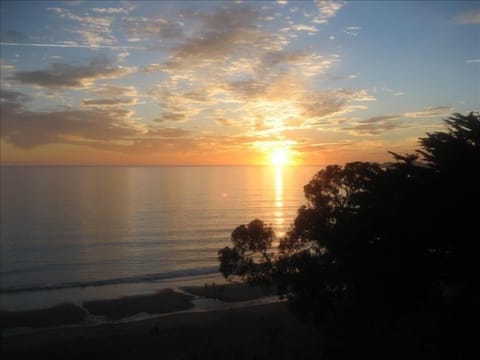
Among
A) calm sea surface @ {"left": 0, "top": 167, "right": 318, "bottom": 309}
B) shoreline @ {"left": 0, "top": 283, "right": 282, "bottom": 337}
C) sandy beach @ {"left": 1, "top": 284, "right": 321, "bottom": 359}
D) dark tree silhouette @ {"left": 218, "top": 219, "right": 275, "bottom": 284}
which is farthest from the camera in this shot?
calm sea surface @ {"left": 0, "top": 167, "right": 318, "bottom": 309}

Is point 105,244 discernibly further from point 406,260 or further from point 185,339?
point 406,260

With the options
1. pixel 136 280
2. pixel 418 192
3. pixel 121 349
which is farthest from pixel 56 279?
pixel 418 192

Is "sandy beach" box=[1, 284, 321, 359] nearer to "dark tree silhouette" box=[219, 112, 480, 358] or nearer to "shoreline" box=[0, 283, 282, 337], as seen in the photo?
"shoreline" box=[0, 283, 282, 337]

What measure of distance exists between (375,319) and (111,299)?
29.4 meters

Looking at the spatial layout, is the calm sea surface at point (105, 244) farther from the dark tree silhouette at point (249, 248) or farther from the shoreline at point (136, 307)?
the dark tree silhouette at point (249, 248)

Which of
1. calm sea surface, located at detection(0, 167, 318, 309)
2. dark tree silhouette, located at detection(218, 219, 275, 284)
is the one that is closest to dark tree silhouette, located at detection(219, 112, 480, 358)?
dark tree silhouette, located at detection(218, 219, 275, 284)

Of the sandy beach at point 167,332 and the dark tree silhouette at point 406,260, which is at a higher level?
the dark tree silhouette at point 406,260

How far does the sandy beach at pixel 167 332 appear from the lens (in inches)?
894

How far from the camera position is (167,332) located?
29328mm

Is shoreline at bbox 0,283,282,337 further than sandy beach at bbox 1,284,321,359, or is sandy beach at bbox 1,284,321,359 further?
shoreline at bbox 0,283,282,337

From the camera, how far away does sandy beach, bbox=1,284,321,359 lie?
74.5 feet

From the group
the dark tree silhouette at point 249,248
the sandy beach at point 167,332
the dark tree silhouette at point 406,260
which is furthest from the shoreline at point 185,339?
the dark tree silhouette at point 249,248

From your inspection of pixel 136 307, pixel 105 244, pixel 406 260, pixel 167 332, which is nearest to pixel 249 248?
pixel 167 332

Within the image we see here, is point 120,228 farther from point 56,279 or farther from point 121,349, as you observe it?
point 121,349
